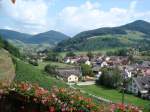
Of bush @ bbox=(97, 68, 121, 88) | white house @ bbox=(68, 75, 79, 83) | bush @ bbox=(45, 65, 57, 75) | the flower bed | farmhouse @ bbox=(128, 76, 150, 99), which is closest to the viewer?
the flower bed

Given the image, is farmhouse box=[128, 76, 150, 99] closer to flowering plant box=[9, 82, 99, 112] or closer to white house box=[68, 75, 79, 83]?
white house box=[68, 75, 79, 83]

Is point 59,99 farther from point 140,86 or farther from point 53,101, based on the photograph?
point 140,86

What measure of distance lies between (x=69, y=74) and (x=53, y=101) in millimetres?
100782

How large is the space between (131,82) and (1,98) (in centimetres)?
8057

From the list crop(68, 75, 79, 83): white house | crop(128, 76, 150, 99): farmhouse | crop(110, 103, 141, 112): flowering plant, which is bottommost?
crop(128, 76, 150, 99): farmhouse

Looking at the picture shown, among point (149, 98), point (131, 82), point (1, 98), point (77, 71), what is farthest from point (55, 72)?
point (1, 98)

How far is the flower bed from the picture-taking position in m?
8.45

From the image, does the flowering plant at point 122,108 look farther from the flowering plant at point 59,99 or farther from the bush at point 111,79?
the bush at point 111,79

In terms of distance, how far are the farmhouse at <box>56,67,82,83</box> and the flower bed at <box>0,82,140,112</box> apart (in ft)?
315

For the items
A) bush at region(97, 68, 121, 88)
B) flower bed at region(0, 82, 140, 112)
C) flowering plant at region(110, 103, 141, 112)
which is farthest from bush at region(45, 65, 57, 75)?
flowering plant at region(110, 103, 141, 112)

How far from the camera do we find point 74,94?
355 inches

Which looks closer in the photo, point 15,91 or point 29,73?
point 15,91

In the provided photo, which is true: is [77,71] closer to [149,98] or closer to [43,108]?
[149,98]

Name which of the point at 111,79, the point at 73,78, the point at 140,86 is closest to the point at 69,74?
the point at 73,78
